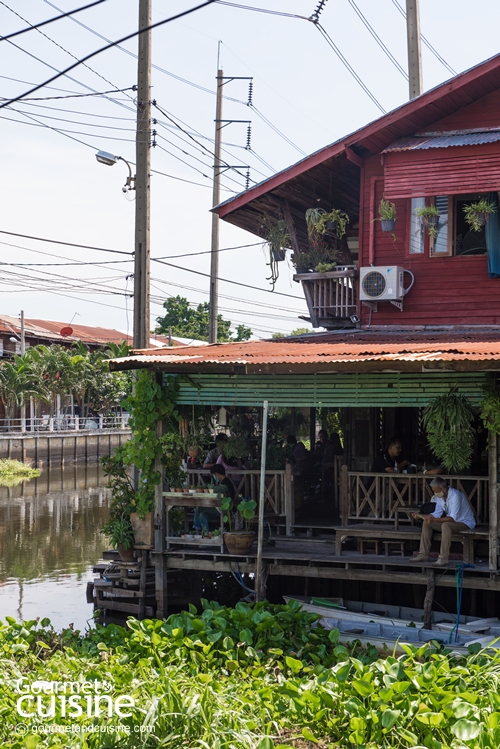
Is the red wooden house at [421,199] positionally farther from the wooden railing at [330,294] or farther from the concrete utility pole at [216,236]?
the concrete utility pole at [216,236]

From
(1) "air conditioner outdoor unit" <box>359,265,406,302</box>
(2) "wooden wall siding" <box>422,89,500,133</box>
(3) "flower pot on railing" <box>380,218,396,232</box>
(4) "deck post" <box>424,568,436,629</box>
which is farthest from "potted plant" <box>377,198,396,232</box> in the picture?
(4) "deck post" <box>424,568,436,629</box>

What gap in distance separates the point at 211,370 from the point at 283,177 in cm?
501

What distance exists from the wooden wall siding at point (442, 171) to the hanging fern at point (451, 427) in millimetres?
4314

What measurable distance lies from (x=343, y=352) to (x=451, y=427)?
65.3 inches

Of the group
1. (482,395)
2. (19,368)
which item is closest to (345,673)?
(482,395)

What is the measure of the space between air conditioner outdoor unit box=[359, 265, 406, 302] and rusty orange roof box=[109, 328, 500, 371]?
1.99 ft

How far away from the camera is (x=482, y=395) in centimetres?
1111

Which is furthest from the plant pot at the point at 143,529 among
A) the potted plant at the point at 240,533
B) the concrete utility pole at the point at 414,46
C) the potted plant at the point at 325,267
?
the concrete utility pole at the point at 414,46

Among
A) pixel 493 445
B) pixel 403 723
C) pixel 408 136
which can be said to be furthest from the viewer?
pixel 408 136

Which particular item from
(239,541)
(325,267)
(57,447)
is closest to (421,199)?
(325,267)

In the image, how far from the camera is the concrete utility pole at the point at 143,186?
14.1 m

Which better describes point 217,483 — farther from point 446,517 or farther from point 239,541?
point 446,517

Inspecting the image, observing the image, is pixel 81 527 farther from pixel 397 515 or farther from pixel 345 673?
pixel 345 673

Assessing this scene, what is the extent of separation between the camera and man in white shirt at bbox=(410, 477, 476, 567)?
36.2ft
